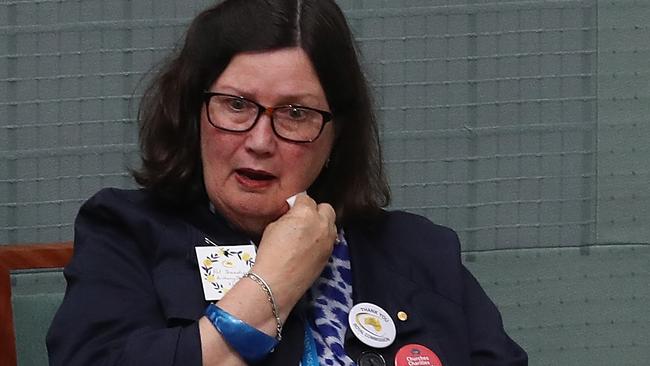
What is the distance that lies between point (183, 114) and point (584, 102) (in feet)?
4.58

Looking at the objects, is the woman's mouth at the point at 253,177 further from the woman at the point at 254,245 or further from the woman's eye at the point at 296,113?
the woman's eye at the point at 296,113

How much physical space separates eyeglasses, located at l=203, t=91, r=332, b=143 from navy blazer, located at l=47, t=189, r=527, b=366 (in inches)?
8.1

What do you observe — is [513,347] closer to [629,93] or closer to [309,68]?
[309,68]

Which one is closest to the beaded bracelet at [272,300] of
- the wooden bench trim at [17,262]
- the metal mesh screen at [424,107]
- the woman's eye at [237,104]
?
the woman's eye at [237,104]

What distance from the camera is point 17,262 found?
309 cm

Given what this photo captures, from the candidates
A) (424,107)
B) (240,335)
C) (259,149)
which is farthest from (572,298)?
(240,335)

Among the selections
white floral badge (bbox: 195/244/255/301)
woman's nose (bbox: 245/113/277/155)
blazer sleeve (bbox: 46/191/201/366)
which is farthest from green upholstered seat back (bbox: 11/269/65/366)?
woman's nose (bbox: 245/113/277/155)

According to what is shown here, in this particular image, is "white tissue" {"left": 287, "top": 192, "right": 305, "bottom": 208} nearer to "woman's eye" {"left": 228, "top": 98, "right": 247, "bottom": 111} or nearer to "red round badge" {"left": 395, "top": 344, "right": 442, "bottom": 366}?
"woman's eye" {"left": 228, "top": 98, "right": 247, "bottom": 111}

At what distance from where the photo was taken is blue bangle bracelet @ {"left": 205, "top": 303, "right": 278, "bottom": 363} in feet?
7.75

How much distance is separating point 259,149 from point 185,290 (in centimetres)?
31

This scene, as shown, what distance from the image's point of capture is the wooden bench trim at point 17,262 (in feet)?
10.0

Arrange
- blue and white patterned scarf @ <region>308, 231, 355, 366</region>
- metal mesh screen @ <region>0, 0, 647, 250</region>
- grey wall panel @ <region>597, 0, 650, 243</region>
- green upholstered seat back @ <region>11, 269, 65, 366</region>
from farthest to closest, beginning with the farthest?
1. grey wall panel @ <region>597, 0, 650, 243</region>
2. metal mesh screen @ <region>0, 0, 647, 250</region>
3. green upholstered seat back @ <region>11, 269, 65, 366</region>
4. blue and white patterned scarf @ <region>308, 231, 355, 366</region>

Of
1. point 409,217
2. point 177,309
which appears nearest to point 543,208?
point 409,217

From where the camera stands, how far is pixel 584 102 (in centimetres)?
366
